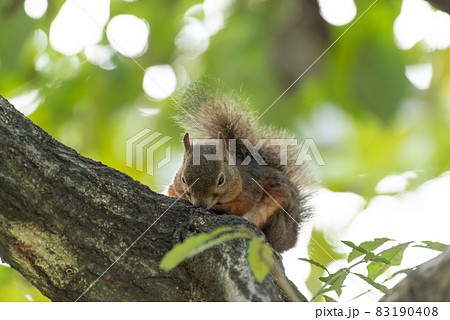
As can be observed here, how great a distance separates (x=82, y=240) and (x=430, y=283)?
1.02 metres

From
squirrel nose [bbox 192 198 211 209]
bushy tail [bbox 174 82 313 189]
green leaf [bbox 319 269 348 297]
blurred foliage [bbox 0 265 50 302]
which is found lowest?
blurred foliage [bbox 0 265 50 302]

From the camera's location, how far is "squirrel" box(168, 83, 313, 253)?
9.35 feet

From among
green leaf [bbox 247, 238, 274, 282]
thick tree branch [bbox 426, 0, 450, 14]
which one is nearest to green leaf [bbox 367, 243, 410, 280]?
green leaf [bbox 247, 238, 274, 282]

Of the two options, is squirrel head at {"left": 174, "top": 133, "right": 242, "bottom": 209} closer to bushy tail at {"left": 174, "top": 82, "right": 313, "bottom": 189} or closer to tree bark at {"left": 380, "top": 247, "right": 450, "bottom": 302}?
bushy tail at {"left": 174, "top": 82, "right": 313, "bottom": 189}

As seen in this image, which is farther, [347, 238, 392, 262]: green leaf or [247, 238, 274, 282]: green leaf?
[347, 238, 392, 262]: green leaf

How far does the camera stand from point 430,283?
0.95 meters

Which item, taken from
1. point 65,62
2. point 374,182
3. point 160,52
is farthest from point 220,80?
point 374,182

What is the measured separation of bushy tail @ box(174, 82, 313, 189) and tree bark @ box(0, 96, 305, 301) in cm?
145

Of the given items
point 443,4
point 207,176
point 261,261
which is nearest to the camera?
point 261,261

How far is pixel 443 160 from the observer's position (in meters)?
3.70

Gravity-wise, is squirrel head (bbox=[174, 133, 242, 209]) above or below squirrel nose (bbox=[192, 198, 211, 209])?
above

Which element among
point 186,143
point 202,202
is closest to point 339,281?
point 202,202

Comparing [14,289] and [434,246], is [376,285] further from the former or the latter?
[14,289]

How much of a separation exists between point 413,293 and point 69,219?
103 cm
